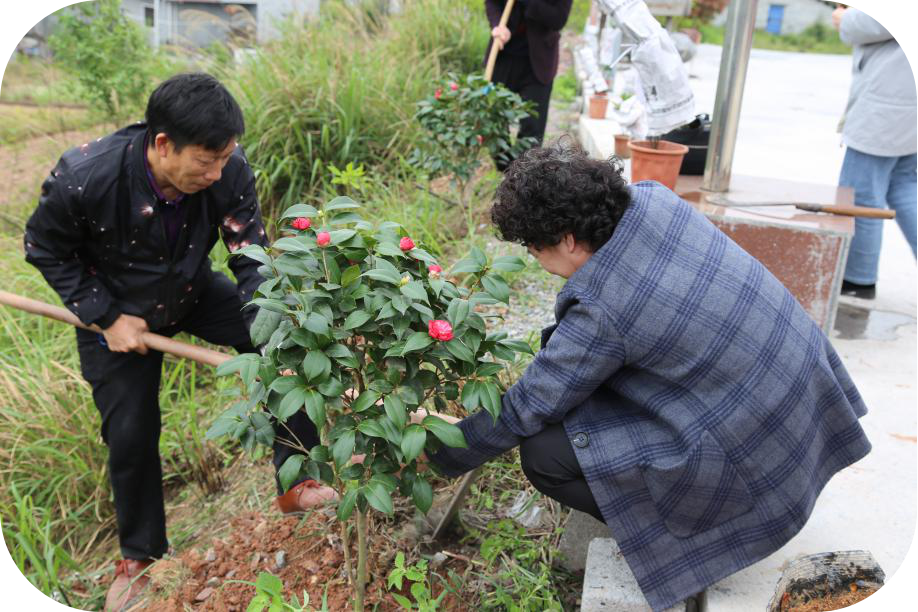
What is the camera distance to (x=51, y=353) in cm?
373

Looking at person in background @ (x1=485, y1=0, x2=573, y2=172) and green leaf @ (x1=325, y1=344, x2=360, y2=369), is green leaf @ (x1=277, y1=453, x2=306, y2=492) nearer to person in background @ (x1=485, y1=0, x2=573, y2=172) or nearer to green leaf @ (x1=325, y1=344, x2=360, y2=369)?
green leaf @ (x1=325, y1=344, x2=360, y2=369)

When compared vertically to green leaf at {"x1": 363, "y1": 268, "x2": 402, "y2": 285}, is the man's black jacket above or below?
below

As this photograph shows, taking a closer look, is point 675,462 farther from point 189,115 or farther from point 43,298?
point 43,298

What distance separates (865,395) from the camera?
3.22 m

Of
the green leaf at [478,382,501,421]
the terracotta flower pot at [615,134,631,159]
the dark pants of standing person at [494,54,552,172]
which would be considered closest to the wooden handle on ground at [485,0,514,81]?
the dark pants of standing person at [494,54,552,172]

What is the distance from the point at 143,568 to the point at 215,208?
1236mm

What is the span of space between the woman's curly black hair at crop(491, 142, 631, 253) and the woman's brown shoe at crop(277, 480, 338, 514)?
3.88 feet

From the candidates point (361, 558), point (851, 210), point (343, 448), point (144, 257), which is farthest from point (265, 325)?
point (851, 210)

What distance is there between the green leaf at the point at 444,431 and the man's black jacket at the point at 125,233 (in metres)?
1.00

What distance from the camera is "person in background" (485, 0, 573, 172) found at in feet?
14.5

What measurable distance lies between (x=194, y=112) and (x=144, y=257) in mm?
551

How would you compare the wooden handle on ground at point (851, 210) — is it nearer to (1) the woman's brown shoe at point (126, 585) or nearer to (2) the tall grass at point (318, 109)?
(2) the tall grass at point (318, 109)

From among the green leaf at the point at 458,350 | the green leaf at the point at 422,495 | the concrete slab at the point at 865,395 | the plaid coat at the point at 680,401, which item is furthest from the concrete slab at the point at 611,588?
the green leaf at the point at 458,350

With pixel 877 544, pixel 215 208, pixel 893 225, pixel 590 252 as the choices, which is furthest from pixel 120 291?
pixel 893 225
